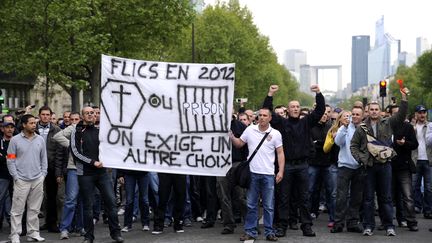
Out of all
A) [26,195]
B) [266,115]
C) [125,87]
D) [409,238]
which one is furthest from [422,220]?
[26,195]

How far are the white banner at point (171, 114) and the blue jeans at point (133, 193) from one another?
0.63 metres

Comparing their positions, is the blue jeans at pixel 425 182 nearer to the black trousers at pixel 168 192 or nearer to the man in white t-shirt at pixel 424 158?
the man in white t-shirt at pixel 424 158

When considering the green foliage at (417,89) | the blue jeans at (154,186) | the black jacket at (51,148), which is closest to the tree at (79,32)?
the blue jeans at (154,186)

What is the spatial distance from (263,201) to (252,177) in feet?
1.23

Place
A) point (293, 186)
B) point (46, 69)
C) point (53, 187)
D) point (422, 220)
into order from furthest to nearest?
point (46, 69) < point (422, 220) < point (53, 187) < point (293, 186)

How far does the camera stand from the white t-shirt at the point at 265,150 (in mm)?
9789

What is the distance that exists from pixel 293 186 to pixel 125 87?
116 inches

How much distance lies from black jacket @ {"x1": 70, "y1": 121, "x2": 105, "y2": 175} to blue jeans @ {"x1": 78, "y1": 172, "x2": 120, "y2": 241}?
0.10 meters

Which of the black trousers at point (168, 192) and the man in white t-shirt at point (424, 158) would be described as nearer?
the black trousers at point (168, 192)

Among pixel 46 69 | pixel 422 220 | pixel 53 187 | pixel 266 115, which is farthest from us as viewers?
pixel 46 69

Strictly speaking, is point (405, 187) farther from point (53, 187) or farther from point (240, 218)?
point (53, 187)

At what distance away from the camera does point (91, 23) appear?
104 ft

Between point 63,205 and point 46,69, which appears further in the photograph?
point 46,69

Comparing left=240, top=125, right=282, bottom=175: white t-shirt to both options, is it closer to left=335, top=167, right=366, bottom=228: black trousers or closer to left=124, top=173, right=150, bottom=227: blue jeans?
left=335, top=167, right=366, bottom=228: black trousers
